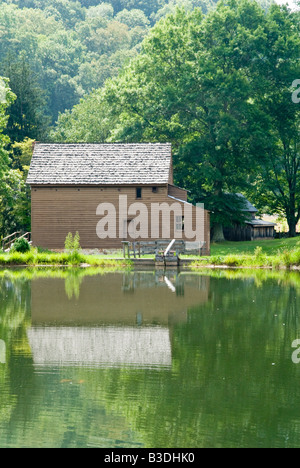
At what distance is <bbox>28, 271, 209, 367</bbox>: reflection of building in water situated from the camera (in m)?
13.9

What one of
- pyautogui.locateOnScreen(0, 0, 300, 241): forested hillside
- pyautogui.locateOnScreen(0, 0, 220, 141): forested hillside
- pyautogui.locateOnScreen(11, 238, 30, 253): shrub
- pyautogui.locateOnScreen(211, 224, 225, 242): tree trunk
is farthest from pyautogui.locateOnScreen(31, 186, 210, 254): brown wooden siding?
pyautogui.locateOnScreen(0, 0, 220, 141): forested hillside

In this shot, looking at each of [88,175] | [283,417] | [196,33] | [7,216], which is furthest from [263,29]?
[283,417]

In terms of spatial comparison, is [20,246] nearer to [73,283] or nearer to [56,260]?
[56,260]

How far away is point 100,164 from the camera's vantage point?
46438mm

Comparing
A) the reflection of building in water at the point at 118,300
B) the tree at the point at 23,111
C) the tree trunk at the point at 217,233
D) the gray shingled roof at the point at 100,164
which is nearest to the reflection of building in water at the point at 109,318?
the reflection of building in water at the point at 118,300

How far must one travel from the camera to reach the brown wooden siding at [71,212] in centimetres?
4562

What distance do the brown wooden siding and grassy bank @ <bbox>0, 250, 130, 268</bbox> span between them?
758cm

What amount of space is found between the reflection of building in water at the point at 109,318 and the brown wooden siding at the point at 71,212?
16.0 metres

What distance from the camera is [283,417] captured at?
33.0ft

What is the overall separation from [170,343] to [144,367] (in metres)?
2.24

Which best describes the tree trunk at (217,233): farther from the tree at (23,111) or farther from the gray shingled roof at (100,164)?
the tree at (23,111)

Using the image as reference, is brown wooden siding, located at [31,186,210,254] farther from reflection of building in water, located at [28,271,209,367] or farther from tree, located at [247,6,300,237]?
reflection of building in water, located at [28,271,209,367]
